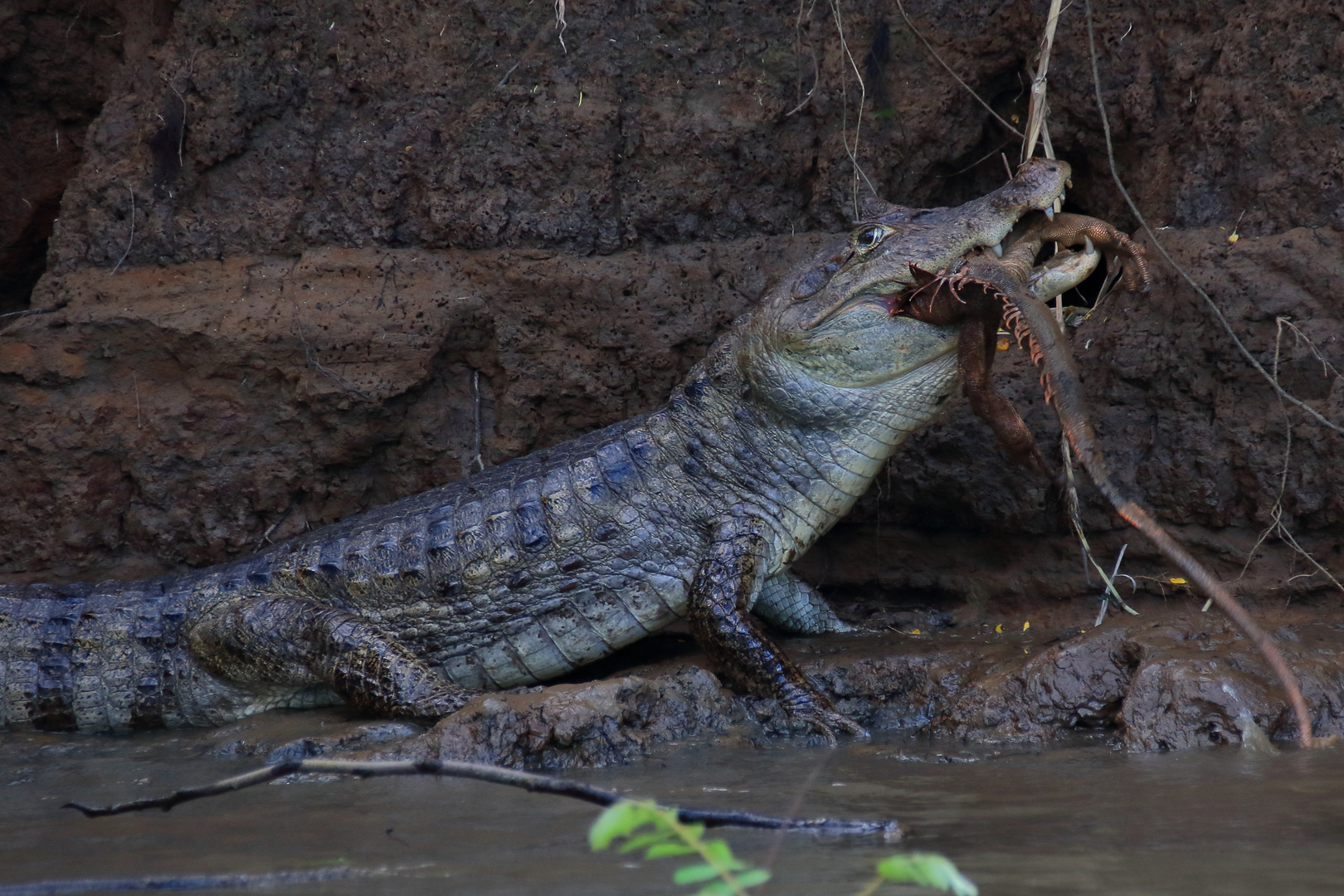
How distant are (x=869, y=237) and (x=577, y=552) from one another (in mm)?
1539

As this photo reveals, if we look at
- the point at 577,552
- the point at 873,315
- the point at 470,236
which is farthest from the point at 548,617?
the point at 470,236

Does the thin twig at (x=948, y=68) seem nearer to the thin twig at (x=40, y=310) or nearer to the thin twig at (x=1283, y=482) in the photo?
the thin twig at (x=1283, y=482)

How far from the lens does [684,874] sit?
4.70 ft

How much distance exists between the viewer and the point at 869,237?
4.30m

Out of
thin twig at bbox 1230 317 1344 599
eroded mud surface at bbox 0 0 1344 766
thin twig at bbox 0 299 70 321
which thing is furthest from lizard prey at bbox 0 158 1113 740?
thin twig at bbox 0 299 70 321

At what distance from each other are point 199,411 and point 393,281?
3.30 ft

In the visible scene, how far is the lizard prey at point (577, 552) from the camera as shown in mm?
4242

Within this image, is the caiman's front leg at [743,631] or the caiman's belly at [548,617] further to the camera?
the caiman's belly at [548,617]

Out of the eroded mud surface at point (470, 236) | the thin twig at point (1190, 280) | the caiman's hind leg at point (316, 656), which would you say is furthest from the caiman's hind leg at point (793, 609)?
the thin twig at point (1190, 280)

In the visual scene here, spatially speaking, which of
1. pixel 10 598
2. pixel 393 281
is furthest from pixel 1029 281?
pixel 10 598

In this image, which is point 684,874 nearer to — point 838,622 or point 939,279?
point 939,279

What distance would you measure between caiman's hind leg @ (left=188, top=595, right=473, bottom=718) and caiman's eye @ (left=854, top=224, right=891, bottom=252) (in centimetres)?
207

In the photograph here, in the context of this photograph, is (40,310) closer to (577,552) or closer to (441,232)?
(441,232)

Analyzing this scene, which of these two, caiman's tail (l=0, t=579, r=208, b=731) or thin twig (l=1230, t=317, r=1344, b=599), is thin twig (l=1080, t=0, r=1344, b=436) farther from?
caiman's tail (l=0, t=579, r=208, b=731)
